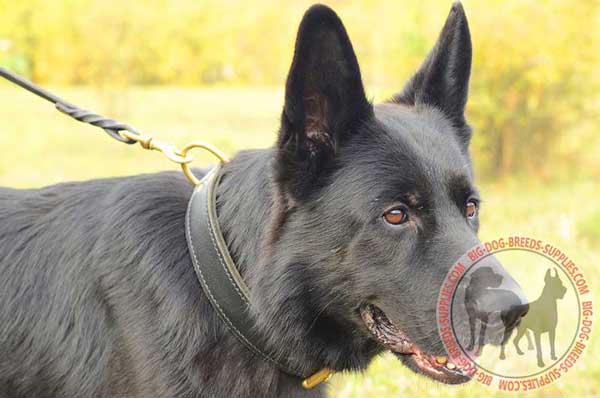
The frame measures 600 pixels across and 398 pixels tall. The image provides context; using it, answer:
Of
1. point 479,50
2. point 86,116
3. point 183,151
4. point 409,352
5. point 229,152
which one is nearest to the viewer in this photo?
point 409,352

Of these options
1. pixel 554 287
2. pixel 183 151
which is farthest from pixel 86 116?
pixel 554 287

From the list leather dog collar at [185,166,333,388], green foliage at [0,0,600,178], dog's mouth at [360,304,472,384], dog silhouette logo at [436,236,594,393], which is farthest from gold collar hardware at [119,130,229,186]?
green foliage at [0,0,600,178]

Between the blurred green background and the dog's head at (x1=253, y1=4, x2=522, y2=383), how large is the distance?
0.57 metres

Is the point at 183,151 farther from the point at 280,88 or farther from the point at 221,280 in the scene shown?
the point at 280,88

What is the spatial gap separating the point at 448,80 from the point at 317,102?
0.73 m

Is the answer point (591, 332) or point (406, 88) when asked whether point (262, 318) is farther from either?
point (591, 332)

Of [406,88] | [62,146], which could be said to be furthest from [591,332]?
[62,146]

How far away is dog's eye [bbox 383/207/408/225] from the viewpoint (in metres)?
2.59

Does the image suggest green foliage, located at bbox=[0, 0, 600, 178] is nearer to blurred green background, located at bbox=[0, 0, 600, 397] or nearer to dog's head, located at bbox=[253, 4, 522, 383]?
blurred green background, located at bbox=[0, 0, 600, 397]

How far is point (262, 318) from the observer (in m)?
2.65

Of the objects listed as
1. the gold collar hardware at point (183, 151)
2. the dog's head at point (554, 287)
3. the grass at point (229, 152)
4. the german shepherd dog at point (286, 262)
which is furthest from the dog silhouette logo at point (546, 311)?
the gold collar hardware at point (183, 151)

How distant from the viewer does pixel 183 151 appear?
3.10 m

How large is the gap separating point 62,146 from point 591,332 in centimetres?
1183

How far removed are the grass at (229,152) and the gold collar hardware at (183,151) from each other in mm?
319
